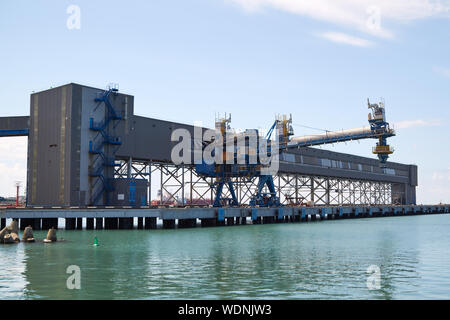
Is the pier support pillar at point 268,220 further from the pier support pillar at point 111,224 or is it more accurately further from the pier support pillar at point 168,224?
the pier support pillar at point 111,224

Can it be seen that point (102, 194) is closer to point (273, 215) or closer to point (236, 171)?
point (236, 171)

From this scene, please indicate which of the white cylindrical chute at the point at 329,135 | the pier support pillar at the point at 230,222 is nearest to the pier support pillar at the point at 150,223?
the pier support pillar at the point at 230,222

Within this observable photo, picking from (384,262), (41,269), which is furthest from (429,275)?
(41,269)

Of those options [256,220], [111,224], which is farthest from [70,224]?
[256,220]

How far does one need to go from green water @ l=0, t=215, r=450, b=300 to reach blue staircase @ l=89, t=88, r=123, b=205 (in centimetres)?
2432

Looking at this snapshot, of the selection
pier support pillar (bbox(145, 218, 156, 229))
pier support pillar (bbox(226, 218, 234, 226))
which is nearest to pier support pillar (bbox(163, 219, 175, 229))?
pier support pillar (bbox(145, 218, 156, 229))

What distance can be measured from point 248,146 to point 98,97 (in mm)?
22542

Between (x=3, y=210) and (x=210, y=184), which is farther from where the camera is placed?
(x=210, y=184)

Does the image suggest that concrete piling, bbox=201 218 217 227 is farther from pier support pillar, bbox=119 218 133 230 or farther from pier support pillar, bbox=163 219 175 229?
pier support pillar, bbox=119 218 133 230

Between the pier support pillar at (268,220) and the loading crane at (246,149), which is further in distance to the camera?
the pier support pillar at (268,220)

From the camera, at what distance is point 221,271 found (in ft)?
79.3

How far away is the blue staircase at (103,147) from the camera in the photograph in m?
61.9

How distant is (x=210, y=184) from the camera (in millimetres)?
73438

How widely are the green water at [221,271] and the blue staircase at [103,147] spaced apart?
24319 mm
